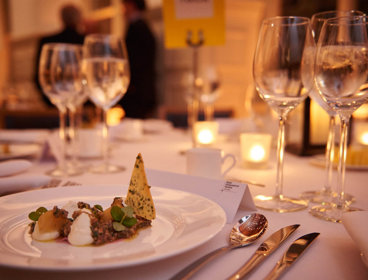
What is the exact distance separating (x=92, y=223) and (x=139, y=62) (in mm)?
4627

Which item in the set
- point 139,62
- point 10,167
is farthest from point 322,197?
point 139,62

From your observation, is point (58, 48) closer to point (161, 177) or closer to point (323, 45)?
point (161, 177)

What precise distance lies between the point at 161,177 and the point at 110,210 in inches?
10.2

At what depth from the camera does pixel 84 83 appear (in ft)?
3.87

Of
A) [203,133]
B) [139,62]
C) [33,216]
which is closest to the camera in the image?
[33,216]

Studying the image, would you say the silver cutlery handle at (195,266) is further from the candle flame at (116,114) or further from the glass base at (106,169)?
the candle flame at (116,114)

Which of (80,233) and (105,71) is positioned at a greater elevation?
(105,71)

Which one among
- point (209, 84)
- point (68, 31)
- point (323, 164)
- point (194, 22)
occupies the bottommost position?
point (323, 164)

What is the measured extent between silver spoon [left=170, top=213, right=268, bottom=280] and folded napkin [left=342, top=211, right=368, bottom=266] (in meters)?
0.13

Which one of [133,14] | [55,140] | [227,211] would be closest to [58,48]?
[55,140]

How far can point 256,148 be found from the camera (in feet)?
3.91

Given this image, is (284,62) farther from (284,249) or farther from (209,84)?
(209,84)

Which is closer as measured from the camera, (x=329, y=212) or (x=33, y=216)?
(x=33, y=216)

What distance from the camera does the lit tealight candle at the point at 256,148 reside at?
118 cm
